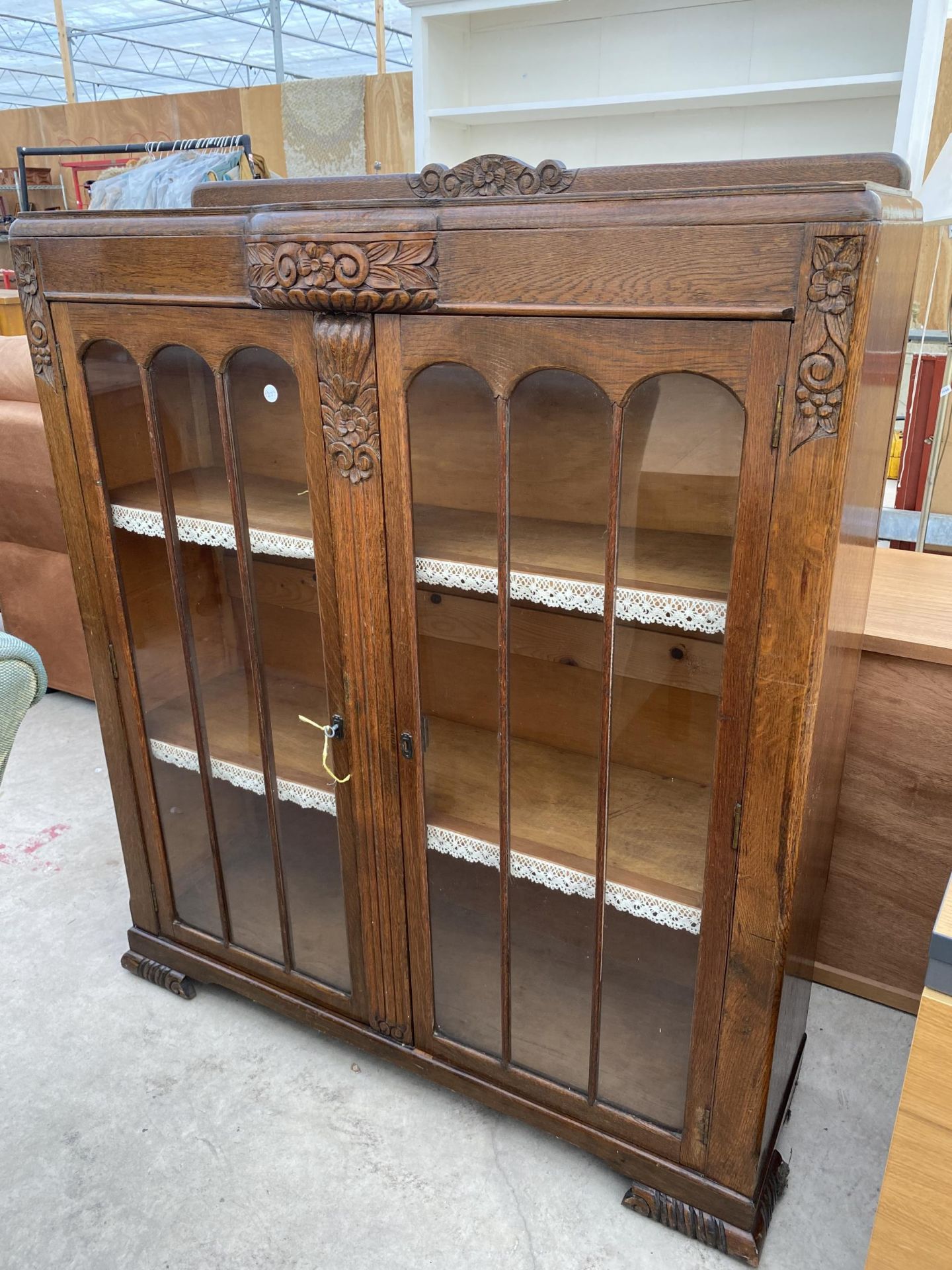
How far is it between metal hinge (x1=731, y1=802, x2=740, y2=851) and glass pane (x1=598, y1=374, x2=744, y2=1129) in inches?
1.8

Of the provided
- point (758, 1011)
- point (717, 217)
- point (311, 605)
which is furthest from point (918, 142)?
point (758, 1011)

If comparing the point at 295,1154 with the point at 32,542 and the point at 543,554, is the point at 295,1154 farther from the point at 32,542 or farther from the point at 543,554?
the point at 32,542

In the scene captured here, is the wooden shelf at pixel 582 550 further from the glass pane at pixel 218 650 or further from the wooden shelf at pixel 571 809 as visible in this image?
the glass pane at pixel 218 650

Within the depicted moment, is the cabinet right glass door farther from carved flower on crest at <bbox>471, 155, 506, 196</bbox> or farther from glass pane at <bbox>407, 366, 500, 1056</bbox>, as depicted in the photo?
carved flower on crest at <bbox>471, 155, 506, 196</bbox>

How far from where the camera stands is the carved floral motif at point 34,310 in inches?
50.4

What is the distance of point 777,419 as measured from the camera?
2.82 ft

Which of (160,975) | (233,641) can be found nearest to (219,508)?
(233,641)

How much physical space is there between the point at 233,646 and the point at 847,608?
0.88m

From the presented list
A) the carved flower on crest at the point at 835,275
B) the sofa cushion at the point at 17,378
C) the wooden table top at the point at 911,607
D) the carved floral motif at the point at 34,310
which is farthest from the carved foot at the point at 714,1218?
the sofa cushion at the point at 17,378

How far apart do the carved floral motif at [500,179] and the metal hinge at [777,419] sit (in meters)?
0.36

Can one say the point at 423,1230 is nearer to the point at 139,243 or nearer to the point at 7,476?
the point at 139,243

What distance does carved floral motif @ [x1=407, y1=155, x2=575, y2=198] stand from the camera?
3.24 feet

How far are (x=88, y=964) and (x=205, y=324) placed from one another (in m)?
1.31

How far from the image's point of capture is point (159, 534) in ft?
4.51
